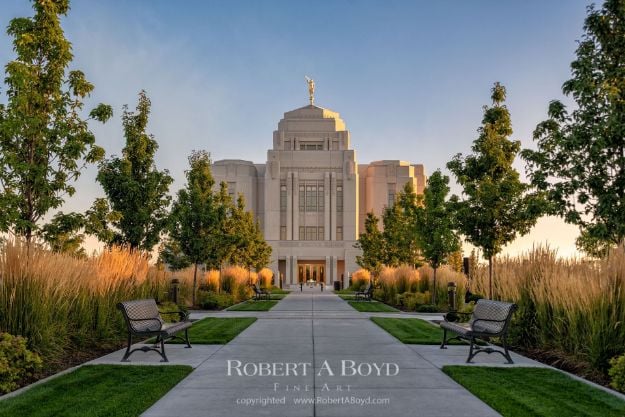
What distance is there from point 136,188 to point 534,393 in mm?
14082

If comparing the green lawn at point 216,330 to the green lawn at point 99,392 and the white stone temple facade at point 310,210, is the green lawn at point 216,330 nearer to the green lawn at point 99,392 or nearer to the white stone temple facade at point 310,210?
the green lawn at point 99,392

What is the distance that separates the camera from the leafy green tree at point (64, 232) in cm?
1301

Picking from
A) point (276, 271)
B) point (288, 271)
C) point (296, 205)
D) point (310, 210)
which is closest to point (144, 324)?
point (276, 271)

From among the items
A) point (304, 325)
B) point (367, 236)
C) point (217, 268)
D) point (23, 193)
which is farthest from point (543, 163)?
point (367, 236)

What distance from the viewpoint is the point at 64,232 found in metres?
13.2

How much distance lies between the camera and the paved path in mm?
6164

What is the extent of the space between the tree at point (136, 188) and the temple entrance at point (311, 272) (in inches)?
2173

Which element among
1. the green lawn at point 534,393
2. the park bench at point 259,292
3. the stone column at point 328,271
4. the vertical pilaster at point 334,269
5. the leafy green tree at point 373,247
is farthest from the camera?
the vertical pilaster at point 334,269

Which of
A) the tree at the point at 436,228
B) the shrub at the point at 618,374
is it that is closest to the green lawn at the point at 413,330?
the shrub at the point at 618,374

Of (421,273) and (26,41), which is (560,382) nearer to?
(26,41)

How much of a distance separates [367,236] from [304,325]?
27608mm

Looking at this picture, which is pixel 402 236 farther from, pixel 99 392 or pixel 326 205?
pixel 326 205

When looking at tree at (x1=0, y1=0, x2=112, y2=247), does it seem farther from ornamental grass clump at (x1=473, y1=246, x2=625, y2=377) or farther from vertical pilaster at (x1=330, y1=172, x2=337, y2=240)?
vertical pilaster at (x1=330, y1=172, x2=337, y2=240)

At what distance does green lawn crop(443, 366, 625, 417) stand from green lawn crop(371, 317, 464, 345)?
3295 millimetres
